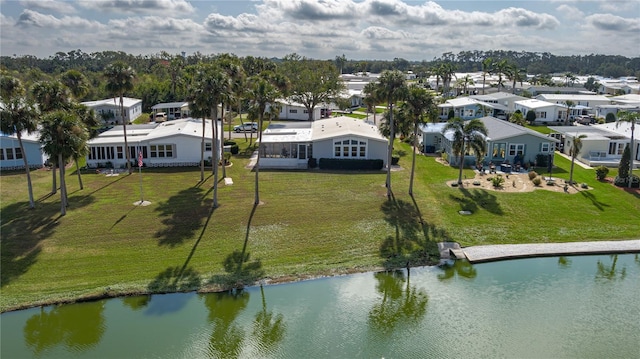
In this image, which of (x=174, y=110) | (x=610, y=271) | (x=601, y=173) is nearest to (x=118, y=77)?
(x=174, y=110)

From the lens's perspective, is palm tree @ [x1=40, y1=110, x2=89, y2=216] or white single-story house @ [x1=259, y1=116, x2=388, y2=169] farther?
white single-story house @ [x1=259, y1=116, x2=388, y2=169]

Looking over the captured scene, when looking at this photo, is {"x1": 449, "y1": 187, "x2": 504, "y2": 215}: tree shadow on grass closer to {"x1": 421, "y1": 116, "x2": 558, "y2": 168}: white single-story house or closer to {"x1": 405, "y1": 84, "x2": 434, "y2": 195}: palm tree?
{"x1": 405, "y1": 84, "x2": 434, "y2": 195}: palm tree

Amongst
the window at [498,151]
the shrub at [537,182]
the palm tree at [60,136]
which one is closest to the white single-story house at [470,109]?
the window at [498,151]

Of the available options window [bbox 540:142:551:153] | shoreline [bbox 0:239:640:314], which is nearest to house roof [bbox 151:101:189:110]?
window [bbox 540:142:551:153]

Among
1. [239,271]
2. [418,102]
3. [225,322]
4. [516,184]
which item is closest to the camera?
[225,322]

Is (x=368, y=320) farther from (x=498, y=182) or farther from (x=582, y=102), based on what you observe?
(x=582, y=102)
